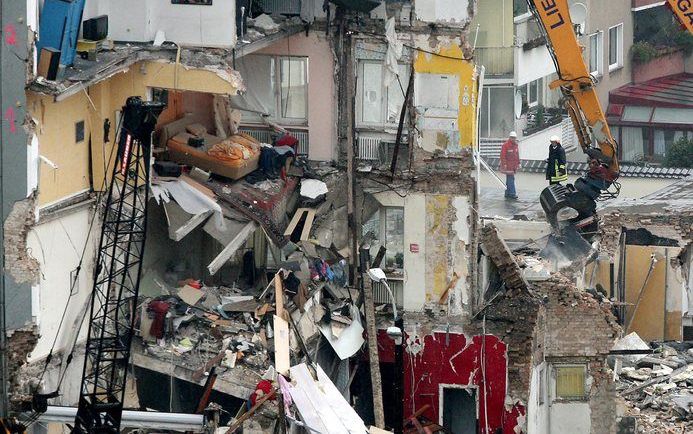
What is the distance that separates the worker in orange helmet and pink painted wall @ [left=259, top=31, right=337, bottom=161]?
10737 mm

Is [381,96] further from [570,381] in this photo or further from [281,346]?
[281,346]

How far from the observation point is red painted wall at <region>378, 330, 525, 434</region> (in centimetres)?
4469

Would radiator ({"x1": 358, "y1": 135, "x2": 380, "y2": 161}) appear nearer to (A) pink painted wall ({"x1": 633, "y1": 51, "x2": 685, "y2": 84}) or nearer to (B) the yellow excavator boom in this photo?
(B) the yellow excavator boom

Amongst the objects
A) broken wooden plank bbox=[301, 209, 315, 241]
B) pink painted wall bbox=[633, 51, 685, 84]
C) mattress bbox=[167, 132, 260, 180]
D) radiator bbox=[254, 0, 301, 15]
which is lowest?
broken wooden plank bbox=[301, 209, 315, 241]

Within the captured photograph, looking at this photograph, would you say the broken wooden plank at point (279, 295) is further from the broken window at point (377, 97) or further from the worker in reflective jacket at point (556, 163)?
the worker in reflective jacket at point (556, 163)

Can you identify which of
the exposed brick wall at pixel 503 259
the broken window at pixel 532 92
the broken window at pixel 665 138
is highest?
the broken window at pixel 532 92

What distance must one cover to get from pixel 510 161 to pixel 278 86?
11.6 m

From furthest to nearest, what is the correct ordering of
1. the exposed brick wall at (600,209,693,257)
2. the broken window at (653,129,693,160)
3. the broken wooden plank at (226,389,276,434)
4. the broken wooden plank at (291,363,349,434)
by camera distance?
1. the broken window at (653,129,693,160)
2. the exposed brick wall at (600,209,693,257)
3. the broken wooden plank at (291,363,349,434)
4. the broken wooden plank at (226,389,276,434)

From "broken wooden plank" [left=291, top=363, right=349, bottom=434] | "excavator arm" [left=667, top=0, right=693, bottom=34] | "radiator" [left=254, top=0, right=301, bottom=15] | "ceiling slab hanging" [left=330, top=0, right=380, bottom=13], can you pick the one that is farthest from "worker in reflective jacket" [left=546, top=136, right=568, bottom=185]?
"broken wooden plank" [left=291, top=363, right=349, bottom=434]

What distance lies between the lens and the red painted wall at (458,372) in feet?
147

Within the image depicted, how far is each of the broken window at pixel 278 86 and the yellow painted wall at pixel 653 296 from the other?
9.80 metres

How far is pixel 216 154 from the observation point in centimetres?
4303

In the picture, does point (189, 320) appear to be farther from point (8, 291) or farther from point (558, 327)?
point (558, 327)

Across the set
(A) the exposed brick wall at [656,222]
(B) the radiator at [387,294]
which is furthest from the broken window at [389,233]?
(A) the exposed brick wall at [656,222]
